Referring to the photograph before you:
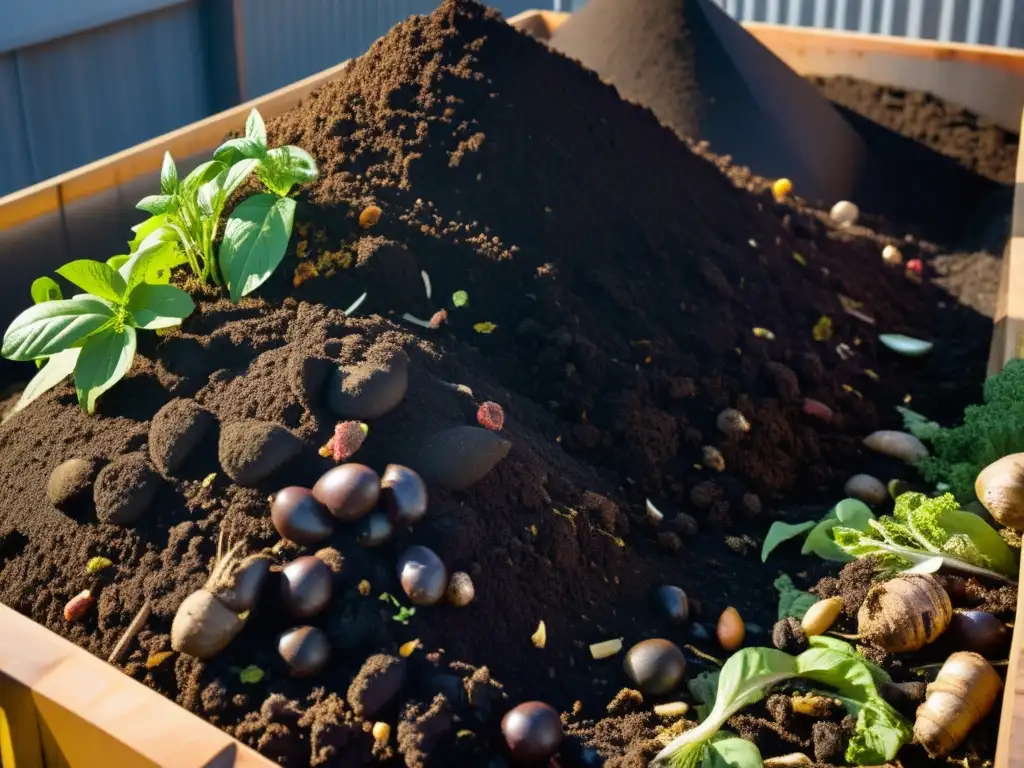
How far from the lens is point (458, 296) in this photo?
2637 millimetres

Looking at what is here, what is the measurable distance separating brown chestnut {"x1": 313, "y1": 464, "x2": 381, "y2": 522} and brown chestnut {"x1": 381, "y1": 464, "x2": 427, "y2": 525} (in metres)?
0.02

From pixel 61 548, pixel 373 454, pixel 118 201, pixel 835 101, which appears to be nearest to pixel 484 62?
pixel 118 201

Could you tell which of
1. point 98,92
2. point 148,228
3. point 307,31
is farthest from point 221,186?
point 307,31

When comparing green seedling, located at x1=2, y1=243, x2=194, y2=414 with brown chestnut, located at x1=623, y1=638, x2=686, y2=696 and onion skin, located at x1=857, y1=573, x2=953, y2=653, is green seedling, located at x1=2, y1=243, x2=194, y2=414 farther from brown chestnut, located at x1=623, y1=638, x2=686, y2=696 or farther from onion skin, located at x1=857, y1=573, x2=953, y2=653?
onion skin, located at x1=857, y1=573, x2=953, y2=653

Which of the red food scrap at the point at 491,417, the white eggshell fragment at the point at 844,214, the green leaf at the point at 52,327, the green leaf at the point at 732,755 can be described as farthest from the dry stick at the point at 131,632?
the white eggshell fragment at the point at 844,214

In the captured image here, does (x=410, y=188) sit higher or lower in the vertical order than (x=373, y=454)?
higher

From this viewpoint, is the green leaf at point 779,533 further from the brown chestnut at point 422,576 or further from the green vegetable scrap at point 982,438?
the brown chestnut at point 422,576

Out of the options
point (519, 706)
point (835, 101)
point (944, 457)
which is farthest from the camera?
point (835, 101)

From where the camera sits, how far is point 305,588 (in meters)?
1.83

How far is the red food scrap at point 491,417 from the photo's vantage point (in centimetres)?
218

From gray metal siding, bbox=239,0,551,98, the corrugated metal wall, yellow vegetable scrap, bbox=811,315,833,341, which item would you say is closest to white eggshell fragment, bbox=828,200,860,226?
yellow vegetable scrap, bbox=811,315,833,341

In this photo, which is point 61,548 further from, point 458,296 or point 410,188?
point 410,188

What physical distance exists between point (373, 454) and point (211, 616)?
0.41 m

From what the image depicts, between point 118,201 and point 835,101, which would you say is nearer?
point 118,201
